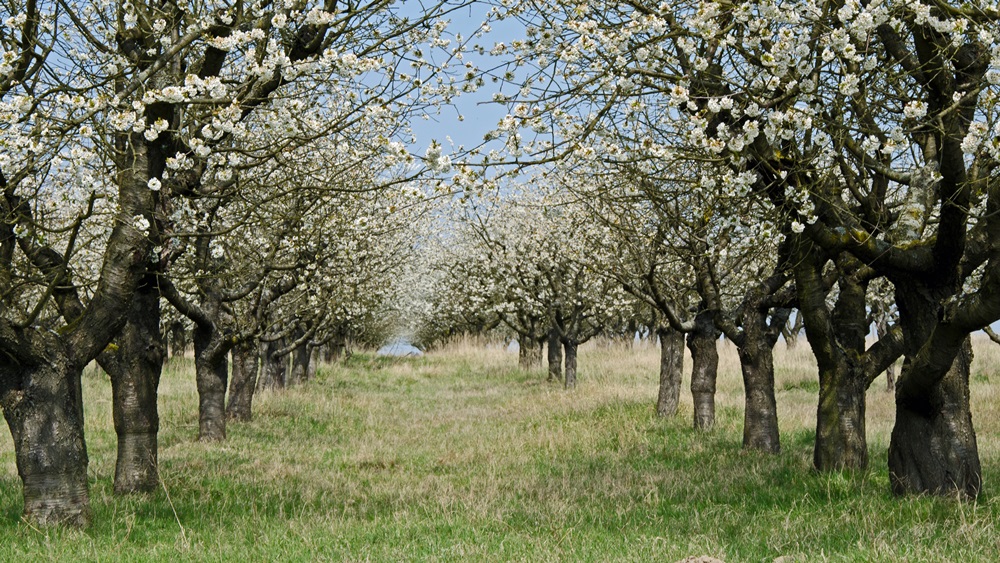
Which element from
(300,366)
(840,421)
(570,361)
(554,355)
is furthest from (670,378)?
(300,366)

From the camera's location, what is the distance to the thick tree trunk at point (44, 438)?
24.8 ft

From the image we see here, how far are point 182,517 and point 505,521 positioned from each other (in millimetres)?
3295

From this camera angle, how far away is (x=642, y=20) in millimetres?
7082

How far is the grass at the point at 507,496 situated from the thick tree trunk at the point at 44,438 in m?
0.28

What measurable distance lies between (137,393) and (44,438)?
8.36ft

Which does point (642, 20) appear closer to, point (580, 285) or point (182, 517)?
point (182, 517)

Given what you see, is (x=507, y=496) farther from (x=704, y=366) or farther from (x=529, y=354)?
(x=529, y=354)

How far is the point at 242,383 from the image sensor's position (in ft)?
59.5

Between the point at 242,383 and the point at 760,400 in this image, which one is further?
the point at 242,383

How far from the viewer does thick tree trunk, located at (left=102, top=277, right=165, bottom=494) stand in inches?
393

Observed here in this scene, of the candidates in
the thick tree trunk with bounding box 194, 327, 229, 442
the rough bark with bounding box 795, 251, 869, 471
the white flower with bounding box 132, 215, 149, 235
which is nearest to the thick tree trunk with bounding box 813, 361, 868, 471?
the rough bark with bounding box 795, 251, 869, 471

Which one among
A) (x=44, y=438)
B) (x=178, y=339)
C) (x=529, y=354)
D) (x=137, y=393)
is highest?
(x=178, y=339)

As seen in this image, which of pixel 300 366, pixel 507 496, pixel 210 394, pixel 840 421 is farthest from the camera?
pixel 300 366

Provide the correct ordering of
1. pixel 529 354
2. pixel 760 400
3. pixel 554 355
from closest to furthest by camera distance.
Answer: pixel 760 400 → pixel 554 355 → pixel 529 354
